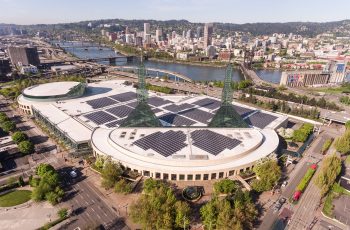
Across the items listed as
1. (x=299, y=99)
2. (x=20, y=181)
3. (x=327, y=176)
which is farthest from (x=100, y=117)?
(x=299, y=99)

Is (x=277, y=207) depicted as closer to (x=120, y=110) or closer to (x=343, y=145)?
(x=343, y=145)

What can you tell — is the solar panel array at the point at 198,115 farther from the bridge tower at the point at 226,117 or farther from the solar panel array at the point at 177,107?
the bridge tower at the point at 226,117

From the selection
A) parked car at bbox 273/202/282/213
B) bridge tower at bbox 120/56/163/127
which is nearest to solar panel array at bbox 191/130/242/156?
bridge tower at bbox 120/56/163/127

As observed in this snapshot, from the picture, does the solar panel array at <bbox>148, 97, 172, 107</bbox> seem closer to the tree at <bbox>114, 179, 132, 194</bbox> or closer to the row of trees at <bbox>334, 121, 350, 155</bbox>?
the tree at <bbox>114, 179, 132, 194</bbox>

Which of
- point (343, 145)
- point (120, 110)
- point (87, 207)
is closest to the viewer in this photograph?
point (87, 207)

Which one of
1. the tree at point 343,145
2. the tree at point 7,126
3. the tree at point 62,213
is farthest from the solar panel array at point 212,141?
the tree at point 7,126

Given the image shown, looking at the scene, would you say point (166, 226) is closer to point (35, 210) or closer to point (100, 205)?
point (100, 205)
